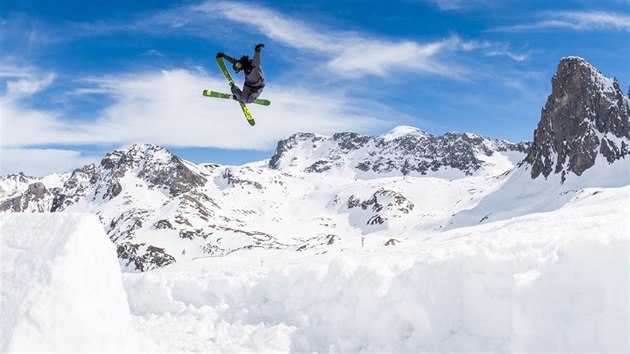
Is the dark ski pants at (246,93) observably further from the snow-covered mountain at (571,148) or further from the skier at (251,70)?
the snow-covered mountain at (571,148)

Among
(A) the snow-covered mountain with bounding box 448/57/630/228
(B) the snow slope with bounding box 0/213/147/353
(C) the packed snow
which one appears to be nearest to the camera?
(B) the snow slope with bounding box 0/213/147/353

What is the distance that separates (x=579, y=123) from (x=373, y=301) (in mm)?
142826

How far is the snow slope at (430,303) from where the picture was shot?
10125mm

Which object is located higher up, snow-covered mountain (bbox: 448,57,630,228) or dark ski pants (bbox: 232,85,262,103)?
snow-covered mountain (bbox: 448,57,630,228)

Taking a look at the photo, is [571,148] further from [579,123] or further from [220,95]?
[220,95]

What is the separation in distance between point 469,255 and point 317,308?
5.16 meters

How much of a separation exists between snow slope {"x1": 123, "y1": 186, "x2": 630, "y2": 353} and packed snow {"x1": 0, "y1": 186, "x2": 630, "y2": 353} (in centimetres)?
3

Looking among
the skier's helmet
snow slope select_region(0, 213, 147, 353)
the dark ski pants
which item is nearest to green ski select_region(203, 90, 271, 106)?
the dark ski pants

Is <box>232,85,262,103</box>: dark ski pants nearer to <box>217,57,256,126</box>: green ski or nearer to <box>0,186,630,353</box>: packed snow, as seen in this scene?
<box>217,57,256,126</box>: green ski

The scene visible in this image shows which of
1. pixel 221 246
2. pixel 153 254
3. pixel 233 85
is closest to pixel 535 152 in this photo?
pixel 221 246

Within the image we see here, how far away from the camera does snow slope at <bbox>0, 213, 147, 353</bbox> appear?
9328 mm

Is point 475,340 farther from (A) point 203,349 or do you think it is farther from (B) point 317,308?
(A) point 203,349

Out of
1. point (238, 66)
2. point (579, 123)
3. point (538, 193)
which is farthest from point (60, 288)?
point (579, 123)

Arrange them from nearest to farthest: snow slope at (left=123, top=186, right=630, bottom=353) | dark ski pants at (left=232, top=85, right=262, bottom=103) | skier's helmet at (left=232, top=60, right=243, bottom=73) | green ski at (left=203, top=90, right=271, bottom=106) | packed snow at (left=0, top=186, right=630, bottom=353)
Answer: packed snow at (left=0, top=186, right=630, bottom=353)
snow slope at (left=123, top=186, right=630, bottom=353)
skier's helmet at (left=232, top=60, right=243, bottom=73)
dark ski pants at (left=232, top=85, right=262, bottom=103)
green ski at (left=203, top=90, right=271, bottom=106)
